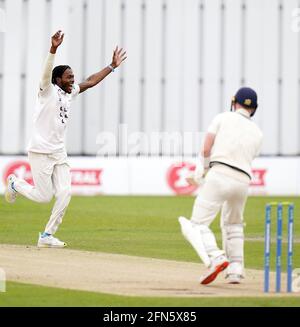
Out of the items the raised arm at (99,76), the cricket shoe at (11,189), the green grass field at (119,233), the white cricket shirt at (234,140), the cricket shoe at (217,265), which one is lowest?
the green grass field at (119,233)

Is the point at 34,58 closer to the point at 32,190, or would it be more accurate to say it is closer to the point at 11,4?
the point at 11,4

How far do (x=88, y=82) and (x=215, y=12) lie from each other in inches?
879

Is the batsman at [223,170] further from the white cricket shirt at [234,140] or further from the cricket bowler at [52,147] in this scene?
the cricket bowler at [52,147]

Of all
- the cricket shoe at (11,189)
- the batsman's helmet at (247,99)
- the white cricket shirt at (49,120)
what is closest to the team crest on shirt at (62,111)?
the white cricket shirt at (49,120)

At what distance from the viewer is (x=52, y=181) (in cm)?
1582

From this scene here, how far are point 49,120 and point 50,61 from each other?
Result: 96 centimetres

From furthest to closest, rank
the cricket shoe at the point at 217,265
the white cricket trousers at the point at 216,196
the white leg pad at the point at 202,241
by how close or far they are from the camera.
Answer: the white cricket trousers at the point at 216,196
the white leg pad at the point at 202,241
the cricket shoe at the point at 217,265

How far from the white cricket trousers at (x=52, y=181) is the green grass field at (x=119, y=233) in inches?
27.6

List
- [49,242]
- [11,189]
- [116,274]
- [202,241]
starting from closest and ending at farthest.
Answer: [202,241] → [116,274] → [49,242] → [11,189]

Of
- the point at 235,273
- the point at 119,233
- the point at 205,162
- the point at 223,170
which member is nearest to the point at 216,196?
the point at 223,170

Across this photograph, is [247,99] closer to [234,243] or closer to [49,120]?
[234,243]

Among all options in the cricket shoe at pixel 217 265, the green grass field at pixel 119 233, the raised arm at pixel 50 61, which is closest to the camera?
the green grass field at pixel 119 233

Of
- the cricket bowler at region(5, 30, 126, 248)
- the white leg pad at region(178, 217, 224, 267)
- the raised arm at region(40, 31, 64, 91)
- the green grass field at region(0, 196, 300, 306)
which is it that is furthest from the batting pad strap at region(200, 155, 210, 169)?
the cricket bowler at region(5, 30, 126, 248)

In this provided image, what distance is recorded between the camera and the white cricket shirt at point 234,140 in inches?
471
